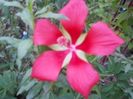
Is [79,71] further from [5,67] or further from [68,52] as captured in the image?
[5,67]

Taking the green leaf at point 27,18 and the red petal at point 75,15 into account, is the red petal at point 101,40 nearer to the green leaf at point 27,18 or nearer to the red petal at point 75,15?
the red petal at point 75,15

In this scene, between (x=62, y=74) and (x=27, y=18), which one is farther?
(x=62, y=74)

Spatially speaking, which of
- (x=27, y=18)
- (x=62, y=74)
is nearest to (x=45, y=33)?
(x=27, y=18)

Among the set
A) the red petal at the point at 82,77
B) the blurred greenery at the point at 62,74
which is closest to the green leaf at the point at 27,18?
the blurred greenery at the point at 62,74

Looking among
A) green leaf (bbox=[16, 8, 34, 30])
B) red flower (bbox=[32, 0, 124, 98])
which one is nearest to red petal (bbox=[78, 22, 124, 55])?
red flower (bbox=[32, 0, 124, 98])

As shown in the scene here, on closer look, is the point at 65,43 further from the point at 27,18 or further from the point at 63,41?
the point at 27,18

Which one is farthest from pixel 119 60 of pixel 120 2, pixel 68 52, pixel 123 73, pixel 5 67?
pixel 5 67

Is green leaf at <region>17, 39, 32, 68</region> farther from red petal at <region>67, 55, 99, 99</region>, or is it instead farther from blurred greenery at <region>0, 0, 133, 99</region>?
red petal at <region>67, 55, 99, 99</region>
